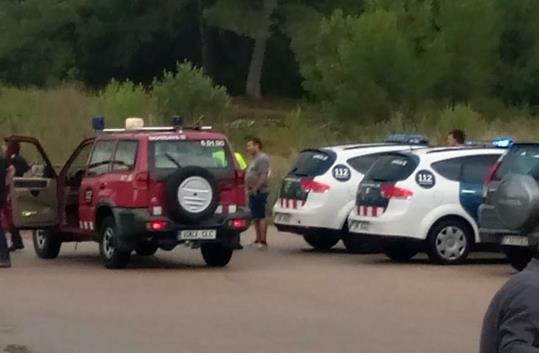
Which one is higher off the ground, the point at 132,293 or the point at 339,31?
the point at 339,31

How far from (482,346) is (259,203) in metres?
17.2

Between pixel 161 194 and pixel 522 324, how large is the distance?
1396 centimetres

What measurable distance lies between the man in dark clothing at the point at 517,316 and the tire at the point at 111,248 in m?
14.1

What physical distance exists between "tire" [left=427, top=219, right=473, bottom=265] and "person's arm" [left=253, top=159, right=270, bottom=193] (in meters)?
3.41

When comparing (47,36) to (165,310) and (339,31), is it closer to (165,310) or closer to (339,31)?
(339,31)

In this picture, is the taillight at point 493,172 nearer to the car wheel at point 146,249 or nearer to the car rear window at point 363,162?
the car rear window at point 363,162

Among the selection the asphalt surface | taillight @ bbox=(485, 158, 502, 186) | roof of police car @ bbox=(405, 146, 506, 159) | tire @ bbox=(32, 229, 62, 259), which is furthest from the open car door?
taillight @ bbox=(485, 158, 502, 186)

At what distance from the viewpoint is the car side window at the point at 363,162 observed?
2172cm

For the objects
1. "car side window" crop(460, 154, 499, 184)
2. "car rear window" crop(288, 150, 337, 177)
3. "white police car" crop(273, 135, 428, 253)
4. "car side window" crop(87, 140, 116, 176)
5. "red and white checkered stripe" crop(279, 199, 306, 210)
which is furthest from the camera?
"car rear window" crop(288, 150, 337, 177)

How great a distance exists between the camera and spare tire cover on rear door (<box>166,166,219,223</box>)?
1833 centimetres

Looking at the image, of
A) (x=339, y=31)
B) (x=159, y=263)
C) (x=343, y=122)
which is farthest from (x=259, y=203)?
(x=339, y=31)

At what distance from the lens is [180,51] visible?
7800 cm

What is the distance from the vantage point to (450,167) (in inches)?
782

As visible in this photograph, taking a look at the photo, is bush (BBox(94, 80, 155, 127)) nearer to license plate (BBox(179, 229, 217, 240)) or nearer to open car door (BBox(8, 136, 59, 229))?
open car door (BBox(8, 136, 59, 229))
